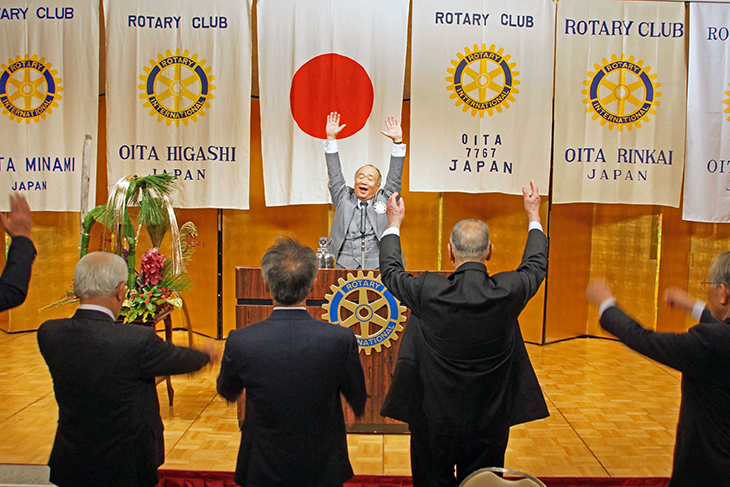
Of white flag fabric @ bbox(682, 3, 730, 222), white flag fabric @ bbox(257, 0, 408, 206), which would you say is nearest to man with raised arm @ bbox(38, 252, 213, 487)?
white flag fabric @ bbox(257, 0, 408, 206)

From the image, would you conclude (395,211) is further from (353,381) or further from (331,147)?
(331,147)

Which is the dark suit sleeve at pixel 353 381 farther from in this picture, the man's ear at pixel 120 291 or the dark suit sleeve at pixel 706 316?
the dark suit sleeve at pixel 706 316

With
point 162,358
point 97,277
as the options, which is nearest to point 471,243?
point 162,358

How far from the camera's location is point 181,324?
233 inches

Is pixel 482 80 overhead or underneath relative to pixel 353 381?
overhead

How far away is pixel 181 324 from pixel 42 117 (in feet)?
7.99

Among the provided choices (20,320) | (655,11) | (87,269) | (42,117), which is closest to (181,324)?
(20,320)

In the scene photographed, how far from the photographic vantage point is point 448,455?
200 centimetres

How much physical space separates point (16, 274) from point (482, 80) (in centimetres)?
358

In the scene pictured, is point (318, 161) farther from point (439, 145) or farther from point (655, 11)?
point (655, 11)

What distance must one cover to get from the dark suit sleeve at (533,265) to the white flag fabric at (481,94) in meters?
2.41

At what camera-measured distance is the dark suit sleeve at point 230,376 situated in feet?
5.38

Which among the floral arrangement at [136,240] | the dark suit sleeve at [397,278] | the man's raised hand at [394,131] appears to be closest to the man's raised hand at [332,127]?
the man's raised hand at [394,131]

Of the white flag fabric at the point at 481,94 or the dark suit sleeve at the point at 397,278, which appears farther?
the white flag fabric at the point at 481,94
